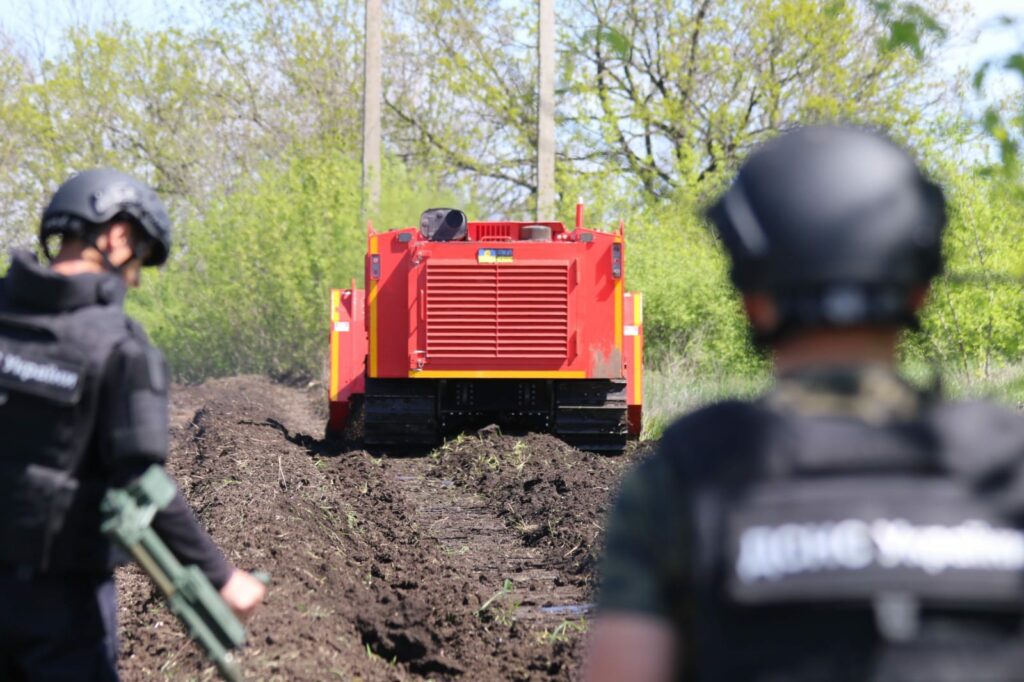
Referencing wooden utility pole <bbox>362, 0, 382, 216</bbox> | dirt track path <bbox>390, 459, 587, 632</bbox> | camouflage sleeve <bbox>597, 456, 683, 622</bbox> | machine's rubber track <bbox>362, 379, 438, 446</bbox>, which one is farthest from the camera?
wooden utility pole <bbox>362, 0, 382, 216</bbox>

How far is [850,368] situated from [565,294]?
11.8 m

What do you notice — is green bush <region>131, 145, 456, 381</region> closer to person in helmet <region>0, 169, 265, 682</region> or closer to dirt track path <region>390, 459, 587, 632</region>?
dirt track path <region>390, 459, 587, 632</region>

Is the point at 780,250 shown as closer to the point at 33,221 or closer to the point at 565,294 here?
the point at 565,294

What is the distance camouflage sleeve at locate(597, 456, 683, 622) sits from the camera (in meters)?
1.96

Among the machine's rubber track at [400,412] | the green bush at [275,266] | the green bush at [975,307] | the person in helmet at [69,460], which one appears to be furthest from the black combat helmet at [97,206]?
the green bush at [275,266]

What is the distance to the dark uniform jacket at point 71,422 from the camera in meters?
3.21

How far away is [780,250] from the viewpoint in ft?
6.55

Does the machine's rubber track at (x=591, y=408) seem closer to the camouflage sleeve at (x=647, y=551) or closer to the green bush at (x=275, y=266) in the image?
the camouflage sleeve at (x=647, y=551)

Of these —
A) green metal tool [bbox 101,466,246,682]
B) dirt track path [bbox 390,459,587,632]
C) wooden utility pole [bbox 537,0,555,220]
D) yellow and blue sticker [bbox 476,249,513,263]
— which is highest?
wooden utility pole [bbox 537,0,555,220]

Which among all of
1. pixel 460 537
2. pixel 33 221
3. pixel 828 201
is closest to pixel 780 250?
pixel 828 201

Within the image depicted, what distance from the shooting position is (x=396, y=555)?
8695mm

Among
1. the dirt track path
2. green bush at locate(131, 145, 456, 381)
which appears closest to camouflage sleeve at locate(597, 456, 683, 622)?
the dirt track path

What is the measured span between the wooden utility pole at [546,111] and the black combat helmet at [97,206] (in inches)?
657

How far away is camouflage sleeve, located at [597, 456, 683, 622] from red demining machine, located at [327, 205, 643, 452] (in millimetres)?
11765
